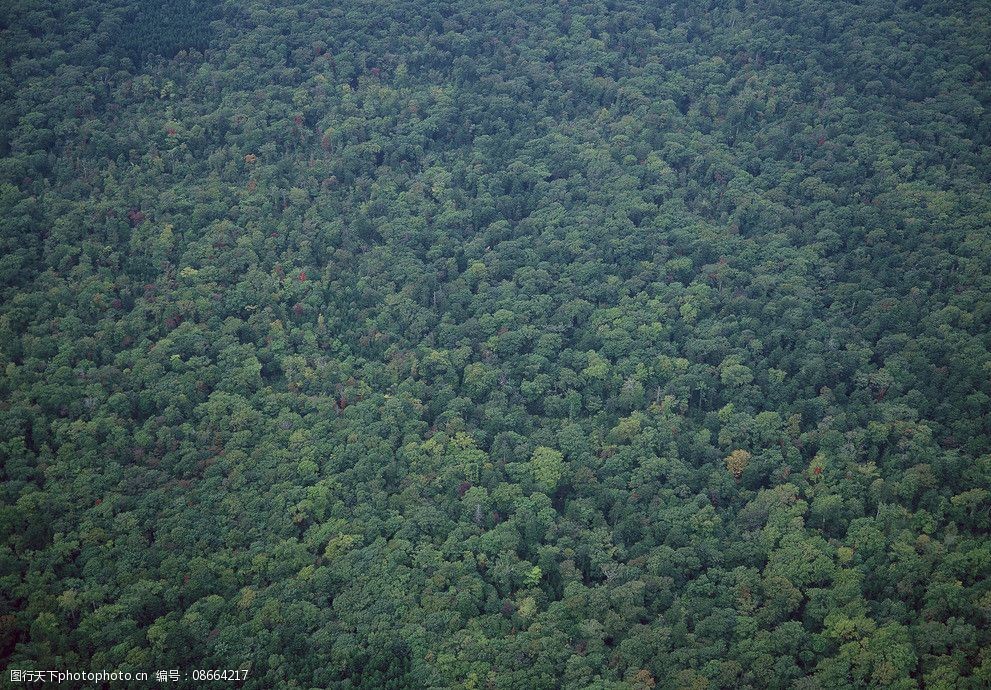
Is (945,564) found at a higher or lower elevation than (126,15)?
lower

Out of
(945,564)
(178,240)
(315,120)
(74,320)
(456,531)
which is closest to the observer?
(945,564)

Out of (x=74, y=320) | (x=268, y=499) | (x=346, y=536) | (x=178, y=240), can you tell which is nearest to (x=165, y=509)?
(x=268, y=499)

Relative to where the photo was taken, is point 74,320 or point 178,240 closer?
point 74,320

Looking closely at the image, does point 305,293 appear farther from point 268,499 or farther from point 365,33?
point 365,33

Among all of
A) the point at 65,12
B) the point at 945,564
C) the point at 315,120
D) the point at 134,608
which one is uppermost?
the point at 65,12

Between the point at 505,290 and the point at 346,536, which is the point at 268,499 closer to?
the point at 346,536

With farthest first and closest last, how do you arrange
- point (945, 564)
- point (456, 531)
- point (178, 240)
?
point (178, 240)
point (456, 531)
point (945, 564)

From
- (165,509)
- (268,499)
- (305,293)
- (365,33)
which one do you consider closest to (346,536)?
(268,499)
